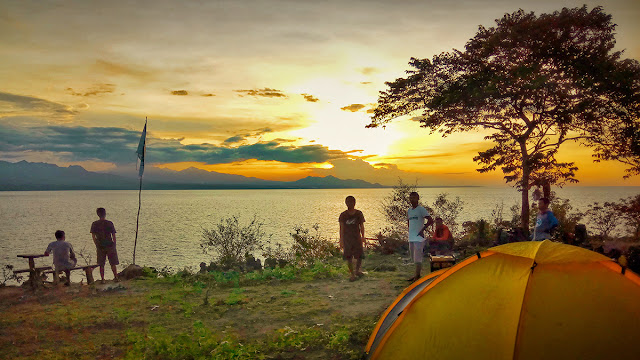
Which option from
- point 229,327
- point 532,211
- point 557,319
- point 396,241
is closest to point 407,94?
point 396,241

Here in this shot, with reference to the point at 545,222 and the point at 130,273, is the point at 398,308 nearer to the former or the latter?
the point at 545,222

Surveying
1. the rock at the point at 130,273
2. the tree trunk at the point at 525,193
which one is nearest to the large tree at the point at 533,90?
the tree trunk at the point at 525,193

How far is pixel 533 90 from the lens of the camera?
691 inches

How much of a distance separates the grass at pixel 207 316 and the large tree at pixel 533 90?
8879mm

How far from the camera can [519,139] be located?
19.4m

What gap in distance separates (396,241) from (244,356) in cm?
1300

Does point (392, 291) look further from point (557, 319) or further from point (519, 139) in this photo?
point (519, 139)

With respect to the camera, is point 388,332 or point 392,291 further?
point 392,291

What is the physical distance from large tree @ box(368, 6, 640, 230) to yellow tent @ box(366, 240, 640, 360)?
524 inches

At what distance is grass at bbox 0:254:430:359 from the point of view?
24.0ft

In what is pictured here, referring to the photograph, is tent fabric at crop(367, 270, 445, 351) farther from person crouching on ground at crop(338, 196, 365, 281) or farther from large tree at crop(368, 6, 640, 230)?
large tree at crop(368, 6, 640, 230)

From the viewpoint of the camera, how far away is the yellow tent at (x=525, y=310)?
186 inches

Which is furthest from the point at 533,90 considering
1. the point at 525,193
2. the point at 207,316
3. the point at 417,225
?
the point at 207,316

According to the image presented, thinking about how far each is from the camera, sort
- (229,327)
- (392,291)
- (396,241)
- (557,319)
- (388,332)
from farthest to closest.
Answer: (396,241) → (392,291) → (229,327) → (388,332) → (557,319)
